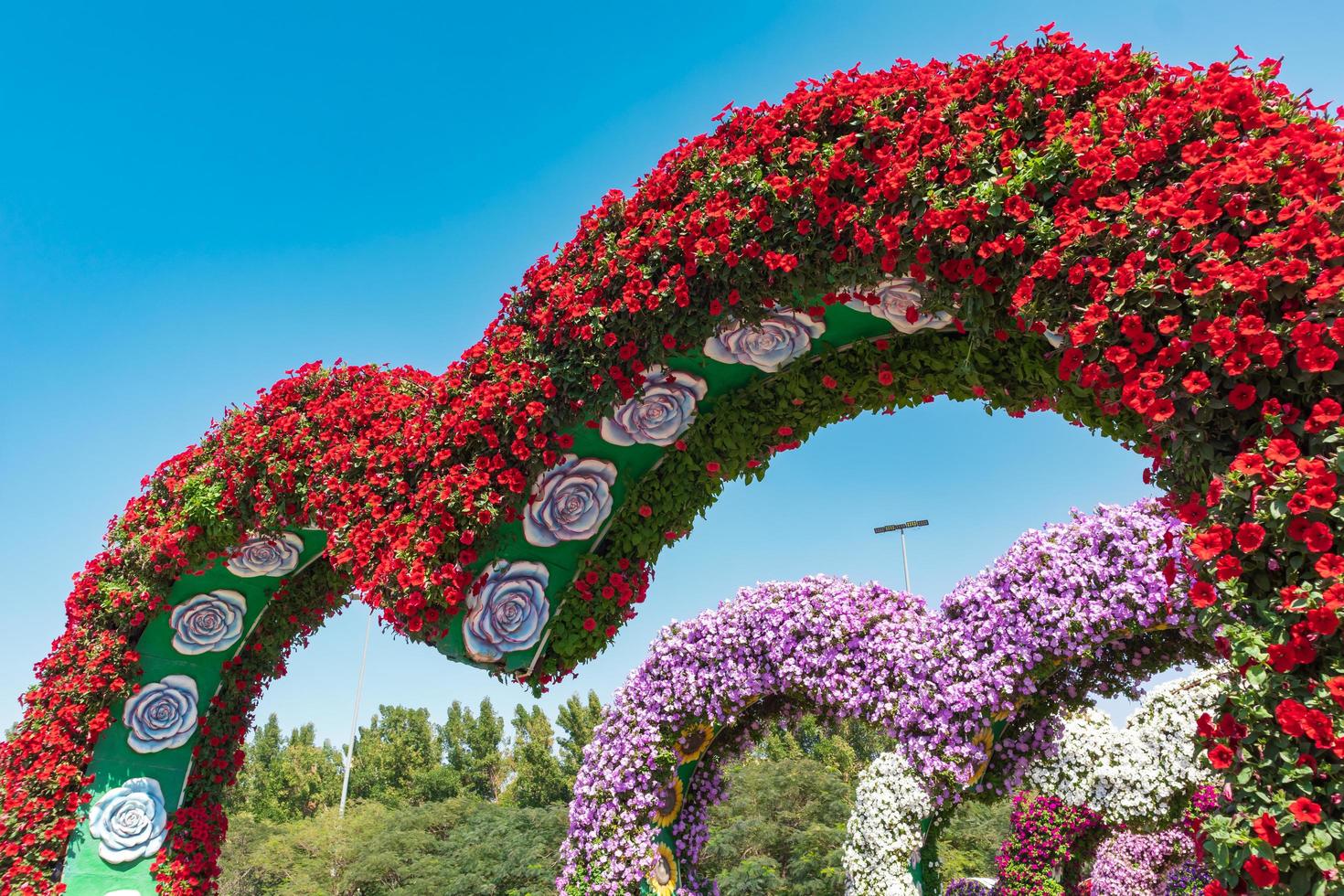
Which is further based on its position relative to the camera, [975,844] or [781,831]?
[975,844]

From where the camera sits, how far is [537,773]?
2908 cm

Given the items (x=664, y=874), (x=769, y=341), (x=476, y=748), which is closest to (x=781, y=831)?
(x=664, y=874)

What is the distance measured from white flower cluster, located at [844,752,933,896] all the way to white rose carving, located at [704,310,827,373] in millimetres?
5948

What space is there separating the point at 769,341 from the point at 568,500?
1.48 m

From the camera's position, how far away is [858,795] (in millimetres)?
9320

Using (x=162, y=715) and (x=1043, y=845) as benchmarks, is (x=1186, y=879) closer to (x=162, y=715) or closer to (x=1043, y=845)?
(x=1043, y=845)

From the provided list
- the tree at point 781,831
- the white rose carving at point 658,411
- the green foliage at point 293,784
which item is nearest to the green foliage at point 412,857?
the tree at point 781,831

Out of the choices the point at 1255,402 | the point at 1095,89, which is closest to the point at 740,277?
the point at 1095,89

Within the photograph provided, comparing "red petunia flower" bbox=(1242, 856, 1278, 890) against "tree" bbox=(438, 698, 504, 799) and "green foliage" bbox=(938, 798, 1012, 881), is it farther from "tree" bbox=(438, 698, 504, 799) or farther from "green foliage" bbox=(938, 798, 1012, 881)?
"tree" bbox=(438, 698, 504, 799)

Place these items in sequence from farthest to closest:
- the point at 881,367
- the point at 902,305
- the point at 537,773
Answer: the point at 537,773, the point at 881,367, the point at 902,305

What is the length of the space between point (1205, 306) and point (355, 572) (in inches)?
170

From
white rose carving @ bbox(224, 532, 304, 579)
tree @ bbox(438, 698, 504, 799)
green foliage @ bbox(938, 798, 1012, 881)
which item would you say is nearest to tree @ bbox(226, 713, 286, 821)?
tree @ bbox(438, 698, 504, 799)

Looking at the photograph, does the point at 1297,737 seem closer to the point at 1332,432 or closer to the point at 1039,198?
the point at 1332,432

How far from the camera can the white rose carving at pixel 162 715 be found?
716 cm
